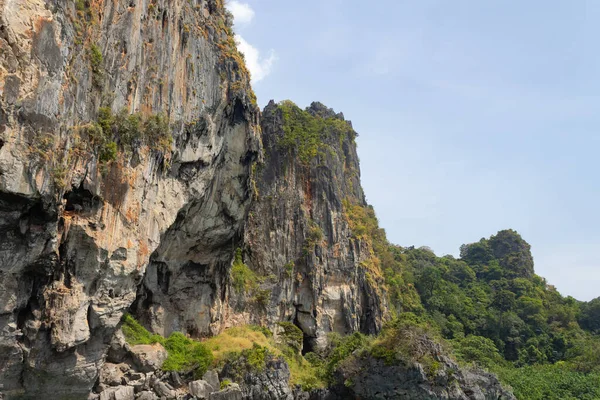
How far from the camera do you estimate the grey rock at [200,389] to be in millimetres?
18484

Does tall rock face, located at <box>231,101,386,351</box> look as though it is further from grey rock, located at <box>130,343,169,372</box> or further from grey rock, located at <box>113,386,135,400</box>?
grey rock, located at <box>113,386,135,400</box>

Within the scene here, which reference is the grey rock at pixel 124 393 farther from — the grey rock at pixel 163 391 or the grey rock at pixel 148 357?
the grey rock at pixel 148 357

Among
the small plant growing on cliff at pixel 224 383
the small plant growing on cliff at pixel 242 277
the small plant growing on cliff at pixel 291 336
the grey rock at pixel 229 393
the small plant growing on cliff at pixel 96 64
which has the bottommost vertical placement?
the grey rock at pixel 229 393

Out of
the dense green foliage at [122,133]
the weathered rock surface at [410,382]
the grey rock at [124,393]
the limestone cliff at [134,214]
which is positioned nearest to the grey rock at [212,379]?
the limestone cliff at [134,214]

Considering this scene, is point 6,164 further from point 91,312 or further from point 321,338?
point 321,338

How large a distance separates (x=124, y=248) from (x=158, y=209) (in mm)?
2685

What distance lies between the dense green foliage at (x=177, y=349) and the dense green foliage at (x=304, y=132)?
18063mm

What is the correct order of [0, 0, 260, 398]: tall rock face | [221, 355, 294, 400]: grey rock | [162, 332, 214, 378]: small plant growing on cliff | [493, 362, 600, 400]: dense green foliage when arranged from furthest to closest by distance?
[493, 362, 600, 400]: dense green foliage, [221, 355, 294, 400]: grey rock, [162, 332, 214, 378]: small plant growing on cliff, [0, 0, 260, 398]: tall rock face

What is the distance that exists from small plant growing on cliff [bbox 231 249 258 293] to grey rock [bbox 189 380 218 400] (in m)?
8.86

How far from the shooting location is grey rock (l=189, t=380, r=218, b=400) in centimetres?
1848

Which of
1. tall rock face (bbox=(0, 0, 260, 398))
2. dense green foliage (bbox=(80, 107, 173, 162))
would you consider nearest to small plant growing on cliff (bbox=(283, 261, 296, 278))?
tall rock face (bbox=(0, 0, 260, 398))

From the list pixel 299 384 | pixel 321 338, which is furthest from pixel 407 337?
pixel 321 338

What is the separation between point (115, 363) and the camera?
1748 centimetres

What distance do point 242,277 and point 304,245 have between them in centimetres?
581
